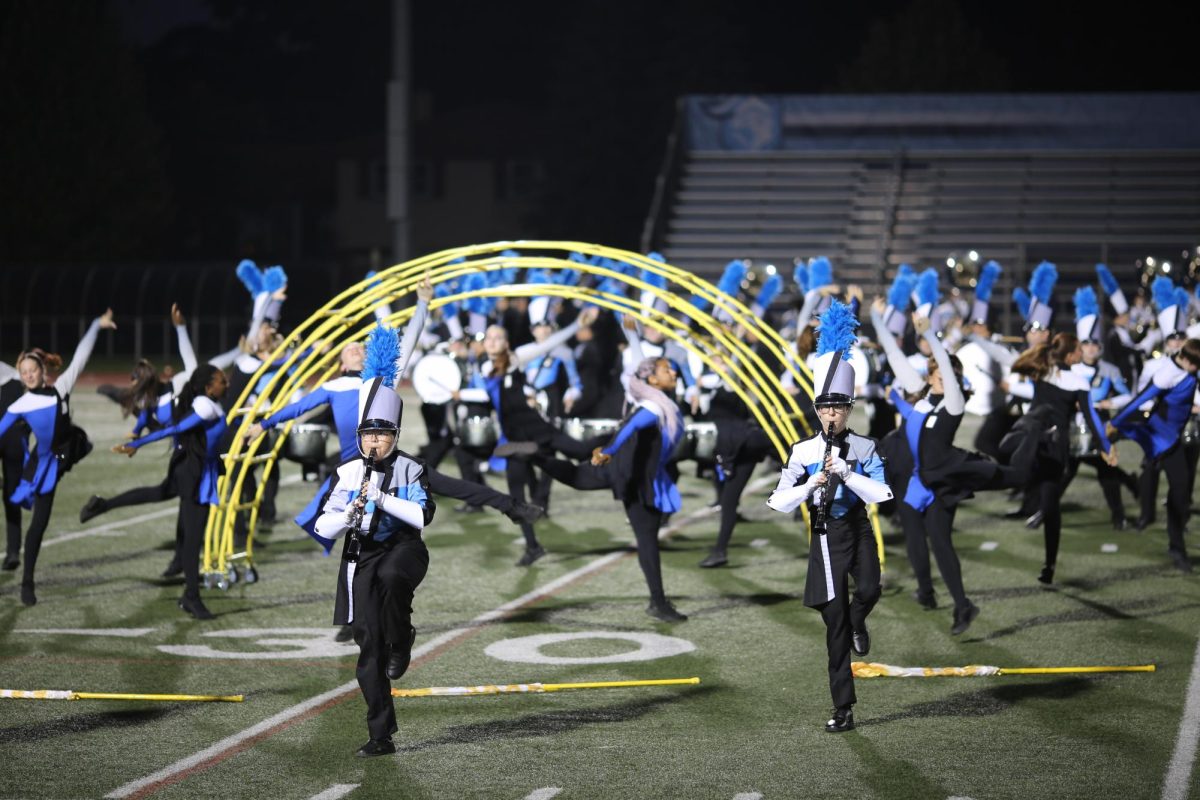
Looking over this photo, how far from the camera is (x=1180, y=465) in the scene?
1224cm

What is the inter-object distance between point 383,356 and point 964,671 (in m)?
3.35

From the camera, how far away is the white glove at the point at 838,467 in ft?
25.7

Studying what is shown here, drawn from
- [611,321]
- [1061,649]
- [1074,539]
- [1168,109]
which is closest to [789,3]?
[1168,109]

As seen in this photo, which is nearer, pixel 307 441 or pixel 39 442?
pixel 39 442

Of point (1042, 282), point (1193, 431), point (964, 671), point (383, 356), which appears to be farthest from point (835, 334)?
point (1042, 282)

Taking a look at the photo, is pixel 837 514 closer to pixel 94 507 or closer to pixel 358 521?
pixel 358 521

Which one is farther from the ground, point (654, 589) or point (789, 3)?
point (789, 3)

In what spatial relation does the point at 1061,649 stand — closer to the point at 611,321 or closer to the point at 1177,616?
the point at 1177,616

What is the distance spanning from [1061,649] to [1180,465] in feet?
9.55

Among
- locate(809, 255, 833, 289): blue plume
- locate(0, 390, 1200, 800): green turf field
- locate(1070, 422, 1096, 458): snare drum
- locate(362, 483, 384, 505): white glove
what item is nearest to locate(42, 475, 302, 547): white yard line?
locate(0, 390, 1200, 800): green turf field

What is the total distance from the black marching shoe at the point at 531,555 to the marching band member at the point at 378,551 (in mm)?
4791

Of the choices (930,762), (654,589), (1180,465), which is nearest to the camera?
(930,762)

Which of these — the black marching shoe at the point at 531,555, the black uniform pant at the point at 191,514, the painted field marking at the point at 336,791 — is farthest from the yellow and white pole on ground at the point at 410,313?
the painted field marking at the point at 336,791

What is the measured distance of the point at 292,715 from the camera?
8.50m
